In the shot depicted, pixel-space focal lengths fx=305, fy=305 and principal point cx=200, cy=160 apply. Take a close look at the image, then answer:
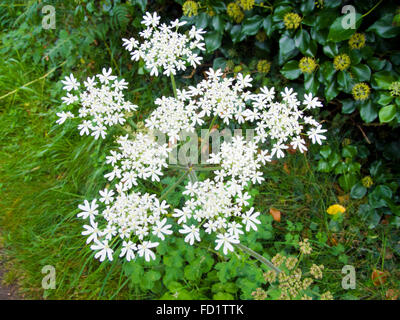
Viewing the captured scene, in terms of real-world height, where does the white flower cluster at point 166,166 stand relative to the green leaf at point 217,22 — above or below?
below

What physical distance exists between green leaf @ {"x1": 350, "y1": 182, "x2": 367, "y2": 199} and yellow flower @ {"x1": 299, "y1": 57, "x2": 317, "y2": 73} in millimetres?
1237

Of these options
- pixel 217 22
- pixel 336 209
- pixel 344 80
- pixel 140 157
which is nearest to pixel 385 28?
pixel 344 80

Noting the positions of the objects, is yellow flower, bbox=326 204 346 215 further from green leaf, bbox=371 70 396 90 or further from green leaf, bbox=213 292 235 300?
green leaf, bbox=213 292 235 300

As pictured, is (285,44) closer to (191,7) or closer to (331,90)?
(331,90)

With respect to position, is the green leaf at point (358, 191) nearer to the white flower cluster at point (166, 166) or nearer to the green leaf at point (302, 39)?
the white flower cluster at point (166, 166)

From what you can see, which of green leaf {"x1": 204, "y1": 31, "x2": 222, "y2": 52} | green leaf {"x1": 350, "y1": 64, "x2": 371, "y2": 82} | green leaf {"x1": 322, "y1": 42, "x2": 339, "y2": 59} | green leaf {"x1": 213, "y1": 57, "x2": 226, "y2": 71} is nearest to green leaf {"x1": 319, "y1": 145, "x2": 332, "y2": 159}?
green leaf {"x1": 350, "y1": 64, "x2": 371, "y2": 82}

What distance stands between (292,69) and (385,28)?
71cm

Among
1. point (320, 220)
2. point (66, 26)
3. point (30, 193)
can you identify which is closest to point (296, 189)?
point (320, 220)

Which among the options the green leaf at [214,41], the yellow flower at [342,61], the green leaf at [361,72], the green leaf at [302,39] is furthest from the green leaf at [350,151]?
the green leaf at [214,41]

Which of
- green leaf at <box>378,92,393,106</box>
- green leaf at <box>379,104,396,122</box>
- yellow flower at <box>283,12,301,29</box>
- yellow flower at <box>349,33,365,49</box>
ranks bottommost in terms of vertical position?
green leaf at <box>379,104,396,122</box>

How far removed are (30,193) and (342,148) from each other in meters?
3.26

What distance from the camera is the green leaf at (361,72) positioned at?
92.7 inches

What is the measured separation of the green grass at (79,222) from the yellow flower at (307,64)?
35.1 inches

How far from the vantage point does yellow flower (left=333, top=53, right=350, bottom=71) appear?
235cm
